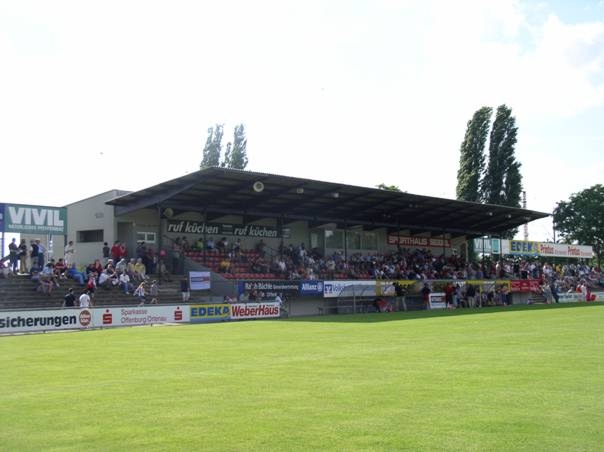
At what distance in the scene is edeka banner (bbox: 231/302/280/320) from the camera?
3303 cm

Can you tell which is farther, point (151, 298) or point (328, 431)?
point (151, 298)

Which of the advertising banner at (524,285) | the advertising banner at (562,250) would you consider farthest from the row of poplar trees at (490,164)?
the advertising banner at (524,285)

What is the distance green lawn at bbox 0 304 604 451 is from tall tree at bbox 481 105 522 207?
5703cm

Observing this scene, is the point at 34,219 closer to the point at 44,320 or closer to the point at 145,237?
the point at 145,237

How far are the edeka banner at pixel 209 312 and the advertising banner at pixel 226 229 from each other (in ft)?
26.5

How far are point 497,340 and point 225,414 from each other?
10531 mm

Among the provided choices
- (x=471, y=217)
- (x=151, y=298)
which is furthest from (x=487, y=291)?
(x=151, y=298)

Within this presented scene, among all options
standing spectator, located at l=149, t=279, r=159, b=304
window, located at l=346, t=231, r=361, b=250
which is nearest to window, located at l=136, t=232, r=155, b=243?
standing spectator, located at l=149, t=279, r=159, b=304

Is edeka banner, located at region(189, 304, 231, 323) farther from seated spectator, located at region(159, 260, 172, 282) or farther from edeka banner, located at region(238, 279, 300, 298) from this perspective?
seated spectator, located at region(159, 260, 172, 282)

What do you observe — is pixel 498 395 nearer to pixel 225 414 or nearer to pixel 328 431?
pixel 328 431

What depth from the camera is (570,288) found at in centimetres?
5731

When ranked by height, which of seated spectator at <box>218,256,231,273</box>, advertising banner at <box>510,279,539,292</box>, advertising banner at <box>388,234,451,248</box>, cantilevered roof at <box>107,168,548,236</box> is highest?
cantilevered roof at <box>107,168,548,236</box>

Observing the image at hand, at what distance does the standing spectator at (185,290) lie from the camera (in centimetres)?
3375

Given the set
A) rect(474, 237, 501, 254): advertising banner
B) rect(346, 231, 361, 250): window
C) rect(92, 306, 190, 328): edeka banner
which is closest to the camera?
rect(92, 306, 190, 328): edeka banner
